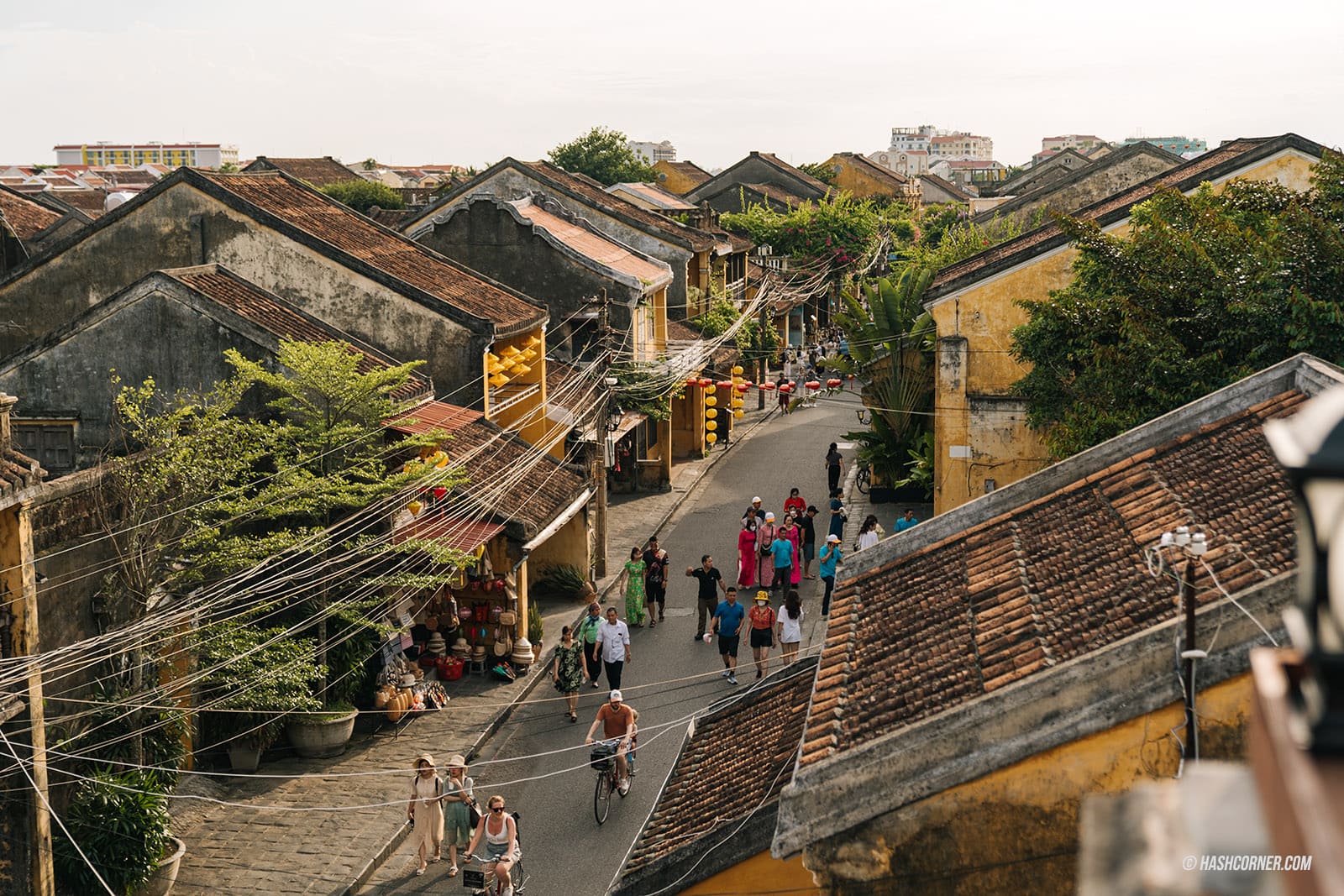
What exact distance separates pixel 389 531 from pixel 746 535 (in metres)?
7.92

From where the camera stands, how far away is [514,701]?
66.4 ft

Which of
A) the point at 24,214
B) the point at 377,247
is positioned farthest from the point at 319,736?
the point at 24,214

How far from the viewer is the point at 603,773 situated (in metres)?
16.2

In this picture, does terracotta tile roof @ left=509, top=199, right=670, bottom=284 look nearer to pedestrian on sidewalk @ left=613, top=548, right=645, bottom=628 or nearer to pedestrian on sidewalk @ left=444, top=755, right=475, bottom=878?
pedestrian on sidewalk @ left=613, top=548, right=645, bottom=628

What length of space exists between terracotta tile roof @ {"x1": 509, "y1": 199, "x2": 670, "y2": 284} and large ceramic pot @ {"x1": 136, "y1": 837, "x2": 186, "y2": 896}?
19368 mm

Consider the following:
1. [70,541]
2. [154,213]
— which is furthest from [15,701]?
[154,213]

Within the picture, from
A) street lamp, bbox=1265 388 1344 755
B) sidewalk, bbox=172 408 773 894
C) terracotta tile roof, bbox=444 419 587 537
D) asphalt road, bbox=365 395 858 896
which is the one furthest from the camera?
Result: terracotta tile roof, bbox=444 419 587 537

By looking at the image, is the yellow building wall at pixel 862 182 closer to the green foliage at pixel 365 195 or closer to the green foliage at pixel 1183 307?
the green foliage at pixel 365 195

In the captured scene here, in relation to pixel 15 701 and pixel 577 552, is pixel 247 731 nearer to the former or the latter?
pixel 15 701

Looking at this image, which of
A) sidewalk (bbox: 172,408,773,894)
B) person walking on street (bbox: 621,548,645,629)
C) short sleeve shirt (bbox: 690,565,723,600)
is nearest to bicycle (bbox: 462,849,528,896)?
sidewalk (bbox: 172,408,773,894)

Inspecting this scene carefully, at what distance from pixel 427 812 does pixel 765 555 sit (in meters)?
10.6

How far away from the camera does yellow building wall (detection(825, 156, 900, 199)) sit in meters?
79.4

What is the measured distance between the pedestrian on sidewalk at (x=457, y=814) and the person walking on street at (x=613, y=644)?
460 centimetres

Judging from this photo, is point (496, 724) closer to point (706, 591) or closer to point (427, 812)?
point (427, 812)
